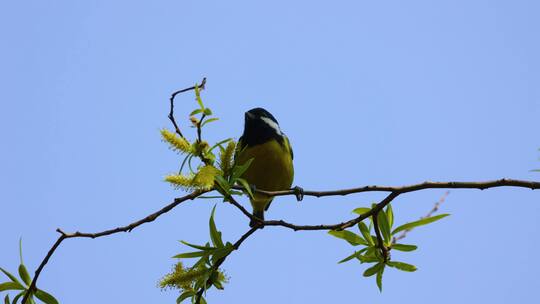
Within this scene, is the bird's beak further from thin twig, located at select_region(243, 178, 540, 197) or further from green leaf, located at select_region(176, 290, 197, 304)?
thin twig, located at select_region(243, 178, 540, 197)

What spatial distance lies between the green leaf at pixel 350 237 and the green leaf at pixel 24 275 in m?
1.24

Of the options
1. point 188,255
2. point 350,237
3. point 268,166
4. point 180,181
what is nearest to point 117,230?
point 180,181

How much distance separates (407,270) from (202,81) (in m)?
1.13

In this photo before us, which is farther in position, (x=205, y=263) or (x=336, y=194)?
(x=205, y=263)

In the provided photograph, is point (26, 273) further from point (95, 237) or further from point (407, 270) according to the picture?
point (407, 270)

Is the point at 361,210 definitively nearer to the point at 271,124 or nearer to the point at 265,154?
the point at 265,154

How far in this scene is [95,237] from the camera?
221cm

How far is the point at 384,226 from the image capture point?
2.66 meters

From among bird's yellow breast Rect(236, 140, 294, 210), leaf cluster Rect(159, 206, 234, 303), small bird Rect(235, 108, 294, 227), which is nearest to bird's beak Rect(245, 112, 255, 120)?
small bird Rect(235, 108, 294, 227)

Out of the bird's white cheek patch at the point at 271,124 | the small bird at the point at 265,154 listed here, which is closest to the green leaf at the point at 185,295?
the small bird at the point at 265,154

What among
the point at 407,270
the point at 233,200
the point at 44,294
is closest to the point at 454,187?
the point at 407,270

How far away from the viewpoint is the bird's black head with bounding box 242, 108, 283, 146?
5.08 m

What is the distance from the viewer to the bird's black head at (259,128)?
5082 millimetres

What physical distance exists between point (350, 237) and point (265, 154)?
2371 mm
